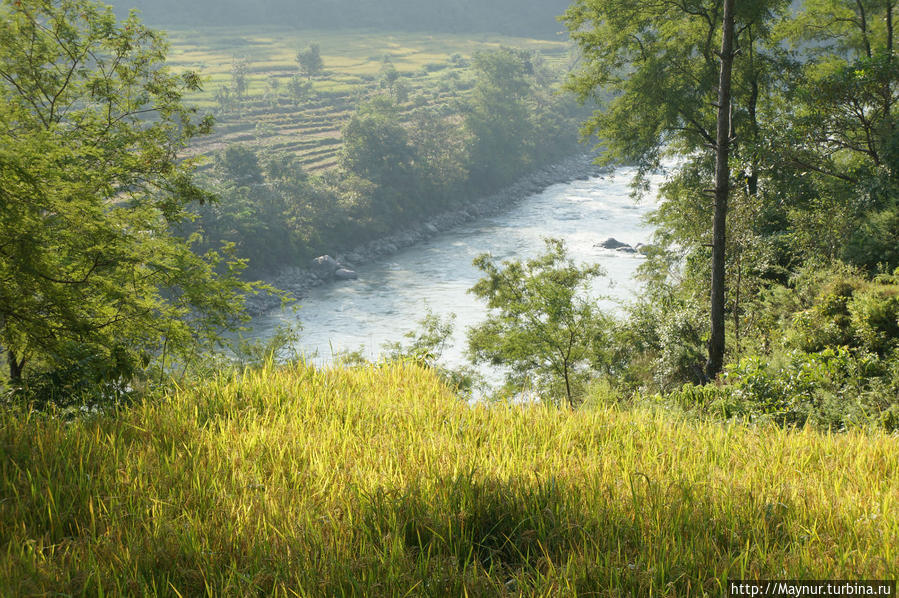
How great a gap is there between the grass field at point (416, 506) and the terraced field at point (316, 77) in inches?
1821

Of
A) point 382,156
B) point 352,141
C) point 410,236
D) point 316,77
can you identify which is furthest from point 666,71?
point 316,77

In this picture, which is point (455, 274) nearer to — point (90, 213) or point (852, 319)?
point (852, 319)

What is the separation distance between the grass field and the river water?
69.0ft

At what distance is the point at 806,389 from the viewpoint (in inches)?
297

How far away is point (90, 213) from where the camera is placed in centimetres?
656

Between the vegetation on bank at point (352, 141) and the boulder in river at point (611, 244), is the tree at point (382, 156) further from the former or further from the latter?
the boulder in river at point (611, 244)

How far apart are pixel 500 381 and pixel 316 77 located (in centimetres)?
7999

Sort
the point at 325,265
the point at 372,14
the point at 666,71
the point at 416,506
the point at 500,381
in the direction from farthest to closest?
the point at 372,14, the point at 325,265, the point at 500,381, the point at 666,71, the point at 416,506

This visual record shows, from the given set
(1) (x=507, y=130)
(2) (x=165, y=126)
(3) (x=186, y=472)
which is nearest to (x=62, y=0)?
(2) (x=165, y=126)

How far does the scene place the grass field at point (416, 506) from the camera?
2.02m

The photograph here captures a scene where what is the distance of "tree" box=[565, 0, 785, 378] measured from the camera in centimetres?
1802

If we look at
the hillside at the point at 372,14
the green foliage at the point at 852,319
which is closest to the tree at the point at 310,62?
the hillside at the point at 372,14

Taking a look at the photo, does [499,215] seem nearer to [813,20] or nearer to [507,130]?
[507,130]

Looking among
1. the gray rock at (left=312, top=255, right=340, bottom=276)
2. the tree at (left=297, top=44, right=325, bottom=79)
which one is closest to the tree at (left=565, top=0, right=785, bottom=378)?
the gray rock at (left=312, top=255, right=340, bottom=276)
